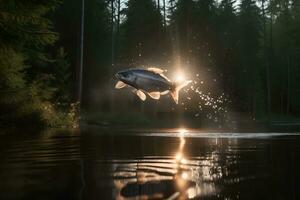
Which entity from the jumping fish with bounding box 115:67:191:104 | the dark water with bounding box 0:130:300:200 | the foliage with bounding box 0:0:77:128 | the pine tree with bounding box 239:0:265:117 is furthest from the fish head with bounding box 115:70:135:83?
the pine tree with bounding box 239:0:265:117

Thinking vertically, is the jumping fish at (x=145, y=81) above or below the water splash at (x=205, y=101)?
below

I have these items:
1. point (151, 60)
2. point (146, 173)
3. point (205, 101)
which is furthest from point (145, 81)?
point (205, 101)

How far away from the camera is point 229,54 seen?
67812mm

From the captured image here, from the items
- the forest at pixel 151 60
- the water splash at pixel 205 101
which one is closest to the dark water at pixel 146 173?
the forest at pixel 151 60

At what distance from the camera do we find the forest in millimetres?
29922

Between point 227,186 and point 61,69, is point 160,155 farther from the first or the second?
point 61,69

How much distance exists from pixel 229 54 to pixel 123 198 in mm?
61622

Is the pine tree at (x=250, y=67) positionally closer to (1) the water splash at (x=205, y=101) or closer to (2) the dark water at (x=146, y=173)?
(1) the water splash at (x=205, y=101)

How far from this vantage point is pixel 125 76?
1264 cm

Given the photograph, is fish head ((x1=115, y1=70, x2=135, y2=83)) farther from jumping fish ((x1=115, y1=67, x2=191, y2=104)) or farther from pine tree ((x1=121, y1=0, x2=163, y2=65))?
pine tree ((x1=121, y1=0, x2=163, y2=65))

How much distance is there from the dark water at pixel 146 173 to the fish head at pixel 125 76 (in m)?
1.78

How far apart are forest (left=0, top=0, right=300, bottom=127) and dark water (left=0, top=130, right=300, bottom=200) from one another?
10558mm

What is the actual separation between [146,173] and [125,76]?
331 cm

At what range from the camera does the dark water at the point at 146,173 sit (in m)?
7.88
